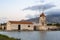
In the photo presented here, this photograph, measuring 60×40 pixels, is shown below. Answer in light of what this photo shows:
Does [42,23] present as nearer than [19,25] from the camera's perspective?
No

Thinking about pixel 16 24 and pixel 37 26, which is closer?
pixel 16 24

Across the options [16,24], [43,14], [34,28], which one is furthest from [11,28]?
[43,14]

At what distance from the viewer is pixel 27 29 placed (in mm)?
64250

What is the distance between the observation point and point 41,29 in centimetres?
6800

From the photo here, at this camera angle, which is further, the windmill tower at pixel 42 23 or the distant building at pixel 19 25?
the windmill tower at pixel 42 23

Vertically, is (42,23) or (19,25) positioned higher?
(42,23)

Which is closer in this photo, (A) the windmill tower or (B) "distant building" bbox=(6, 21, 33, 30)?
(B) "distant building" bbox=(6, 21, 33, 30)

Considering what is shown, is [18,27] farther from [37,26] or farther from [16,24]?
[37,26]

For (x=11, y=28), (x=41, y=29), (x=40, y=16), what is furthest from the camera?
(x=40, y=16)

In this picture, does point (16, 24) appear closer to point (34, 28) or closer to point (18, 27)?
point (18, 27)

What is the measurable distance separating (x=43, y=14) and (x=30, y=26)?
35.1ft

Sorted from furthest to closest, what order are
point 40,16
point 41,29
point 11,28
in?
point 40,16 < point 41,29 < point 11,28

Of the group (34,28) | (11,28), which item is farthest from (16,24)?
(34,28)

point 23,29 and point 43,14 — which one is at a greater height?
point 43,14
